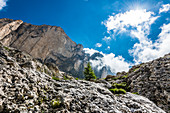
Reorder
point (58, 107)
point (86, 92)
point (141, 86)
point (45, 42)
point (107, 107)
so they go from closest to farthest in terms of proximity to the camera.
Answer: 1. point (58, 107)
2. point (107, 107)
3. point (86, 92)
4. point (141, 86)
5. point (45, 42)

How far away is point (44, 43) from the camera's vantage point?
105688mm

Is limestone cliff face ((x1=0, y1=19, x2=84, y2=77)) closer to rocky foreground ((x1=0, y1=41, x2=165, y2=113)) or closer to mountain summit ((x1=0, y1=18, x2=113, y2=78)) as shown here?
mountain summit ((x1=0, y1=18, x2=113, y2=78))

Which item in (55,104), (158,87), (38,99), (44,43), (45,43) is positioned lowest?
(55,104)

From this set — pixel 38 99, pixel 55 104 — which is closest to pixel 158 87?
pixel 55 104

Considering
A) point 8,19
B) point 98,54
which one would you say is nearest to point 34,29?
point 8,19

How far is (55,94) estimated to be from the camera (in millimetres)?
9844

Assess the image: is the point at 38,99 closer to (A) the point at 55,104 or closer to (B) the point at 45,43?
(A) the point at 55,104

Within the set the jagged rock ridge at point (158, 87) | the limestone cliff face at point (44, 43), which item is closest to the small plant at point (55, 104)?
the jagged rock ridge at point (158, 87)

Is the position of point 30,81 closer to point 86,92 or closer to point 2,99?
point 2,99

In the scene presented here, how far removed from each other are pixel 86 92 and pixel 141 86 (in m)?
17.2

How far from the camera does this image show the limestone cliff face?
94.9 metres

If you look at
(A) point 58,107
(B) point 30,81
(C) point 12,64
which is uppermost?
(C) point 12,64

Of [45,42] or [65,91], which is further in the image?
[45,42]

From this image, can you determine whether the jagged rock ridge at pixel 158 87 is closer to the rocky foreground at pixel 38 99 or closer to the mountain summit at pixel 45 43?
the rocky foreground at pixel 38 99
